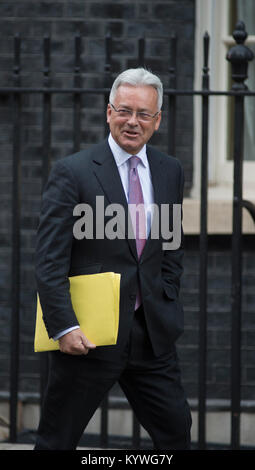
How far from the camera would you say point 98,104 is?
18.0 ft

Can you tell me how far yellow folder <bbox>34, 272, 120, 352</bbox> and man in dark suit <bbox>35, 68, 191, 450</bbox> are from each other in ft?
0.16

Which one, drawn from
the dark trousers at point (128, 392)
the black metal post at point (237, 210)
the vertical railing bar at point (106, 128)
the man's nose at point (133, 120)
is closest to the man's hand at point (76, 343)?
the dark trousers at point (128, 392)

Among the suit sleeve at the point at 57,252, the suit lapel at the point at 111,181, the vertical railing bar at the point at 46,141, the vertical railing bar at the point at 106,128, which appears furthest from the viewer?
the vertical railing bar at the point at 46,141

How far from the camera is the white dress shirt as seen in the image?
10.5 ft

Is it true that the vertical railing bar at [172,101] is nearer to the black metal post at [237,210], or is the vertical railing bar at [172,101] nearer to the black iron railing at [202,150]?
the black iron railing at [202,150]

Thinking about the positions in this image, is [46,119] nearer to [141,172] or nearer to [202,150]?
[202,150]

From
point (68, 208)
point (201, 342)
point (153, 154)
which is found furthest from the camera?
point (201, 342)

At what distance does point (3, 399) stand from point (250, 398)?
5.48 ft

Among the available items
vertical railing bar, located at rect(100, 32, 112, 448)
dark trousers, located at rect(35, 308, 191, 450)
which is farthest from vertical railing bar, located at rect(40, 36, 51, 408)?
dark trousers, located at rect(35, 308, 191, 450)

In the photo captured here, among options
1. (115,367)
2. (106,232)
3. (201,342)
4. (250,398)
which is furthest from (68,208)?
(250,398)

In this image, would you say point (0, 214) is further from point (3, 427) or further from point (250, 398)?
point (250, 398)

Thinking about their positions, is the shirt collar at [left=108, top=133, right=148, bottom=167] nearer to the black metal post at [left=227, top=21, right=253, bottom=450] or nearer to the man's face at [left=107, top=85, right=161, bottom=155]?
the man's face at [left=107, top=85, right=161, bottom=155]

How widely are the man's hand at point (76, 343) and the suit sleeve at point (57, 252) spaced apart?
4cm

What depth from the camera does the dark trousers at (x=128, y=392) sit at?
3.20 m
